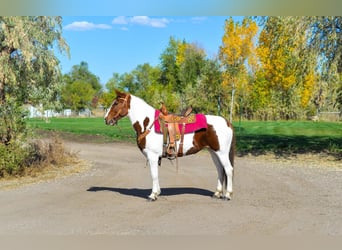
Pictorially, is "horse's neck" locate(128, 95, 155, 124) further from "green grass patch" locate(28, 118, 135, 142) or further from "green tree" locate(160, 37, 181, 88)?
"green tree" locate(160, 37, 181, 88)

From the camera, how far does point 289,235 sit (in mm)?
5375

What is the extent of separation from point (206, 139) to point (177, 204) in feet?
4.29

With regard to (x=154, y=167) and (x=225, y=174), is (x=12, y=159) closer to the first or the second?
(x=154, y=167)

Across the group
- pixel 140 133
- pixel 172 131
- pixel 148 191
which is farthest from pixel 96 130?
pixel 172 131

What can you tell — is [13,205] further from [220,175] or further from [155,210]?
[220,175]

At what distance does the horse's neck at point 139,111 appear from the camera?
7566mm

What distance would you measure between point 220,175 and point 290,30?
342 inches

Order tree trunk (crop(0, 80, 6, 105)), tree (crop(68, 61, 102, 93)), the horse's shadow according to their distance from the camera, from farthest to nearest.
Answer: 1. tree (crop(68, 61, 102, 93))
2. tree trunk (crop(0, 80, 6, 105))
3. the horse's shadow

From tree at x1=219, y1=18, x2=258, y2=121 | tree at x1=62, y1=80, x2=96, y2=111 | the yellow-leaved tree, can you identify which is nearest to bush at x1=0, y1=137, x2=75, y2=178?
the yellow-leaved tree

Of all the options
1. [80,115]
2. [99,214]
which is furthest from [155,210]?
[80,115]

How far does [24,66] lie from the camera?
416 inches

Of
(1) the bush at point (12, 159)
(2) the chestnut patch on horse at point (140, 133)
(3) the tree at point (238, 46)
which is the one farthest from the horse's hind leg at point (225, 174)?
(3) the tree at point (238, 46)

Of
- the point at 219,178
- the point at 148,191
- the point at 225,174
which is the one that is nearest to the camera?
the point at 225,174

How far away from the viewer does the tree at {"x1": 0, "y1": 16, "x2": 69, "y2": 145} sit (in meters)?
9.85
